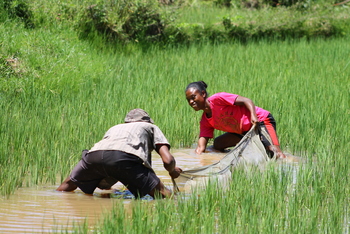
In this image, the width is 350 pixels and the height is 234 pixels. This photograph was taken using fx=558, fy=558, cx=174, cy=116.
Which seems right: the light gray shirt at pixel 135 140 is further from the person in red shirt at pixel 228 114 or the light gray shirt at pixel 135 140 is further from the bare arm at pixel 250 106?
the bare arm at pixel 250 106

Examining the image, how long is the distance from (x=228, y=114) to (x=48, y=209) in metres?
2.46

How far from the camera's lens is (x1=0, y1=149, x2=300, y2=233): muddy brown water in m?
3.41

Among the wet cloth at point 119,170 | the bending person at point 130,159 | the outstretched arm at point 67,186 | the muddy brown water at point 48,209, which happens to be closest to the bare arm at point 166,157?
the bending person at point 130,159

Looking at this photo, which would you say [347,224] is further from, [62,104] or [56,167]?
[62,104]

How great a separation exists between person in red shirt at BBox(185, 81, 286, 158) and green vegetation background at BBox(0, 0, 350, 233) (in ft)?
1.40

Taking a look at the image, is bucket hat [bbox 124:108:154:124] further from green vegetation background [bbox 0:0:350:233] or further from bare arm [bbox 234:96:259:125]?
bare arm [bbox 234:96:259:125]

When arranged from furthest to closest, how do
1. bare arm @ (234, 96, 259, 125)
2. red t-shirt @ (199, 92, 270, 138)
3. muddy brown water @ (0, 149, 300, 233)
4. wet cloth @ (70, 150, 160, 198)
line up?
1. red t-shirt @ (199, 92, 270, 138)
2. bare arm @ (234, 96, 259, 125)
3. wet cloth @ (70, 150, 160, 198)
4. muddy brown water @ (0, 149, 300, 233)

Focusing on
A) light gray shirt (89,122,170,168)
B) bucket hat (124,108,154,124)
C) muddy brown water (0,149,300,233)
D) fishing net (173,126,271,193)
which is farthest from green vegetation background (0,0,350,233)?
bucket hat (124,108,154,124)

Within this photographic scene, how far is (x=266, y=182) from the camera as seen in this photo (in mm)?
4043

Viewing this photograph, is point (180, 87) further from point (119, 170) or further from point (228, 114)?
point (119, 170)

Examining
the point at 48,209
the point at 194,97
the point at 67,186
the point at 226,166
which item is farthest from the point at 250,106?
the point at 48,209

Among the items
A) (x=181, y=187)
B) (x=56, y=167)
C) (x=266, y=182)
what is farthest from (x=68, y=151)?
(x=266, y=182)

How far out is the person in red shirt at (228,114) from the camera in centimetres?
545

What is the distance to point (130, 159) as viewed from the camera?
4.05 m
